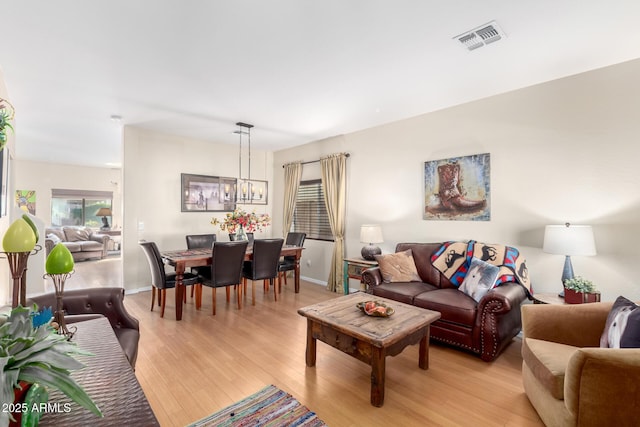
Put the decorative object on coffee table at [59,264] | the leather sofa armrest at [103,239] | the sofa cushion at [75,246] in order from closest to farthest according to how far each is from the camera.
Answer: the decorative object on coffee table at [59,264]
the sofa cushion at [75,246]
the leather sofa armrest at [103,239]

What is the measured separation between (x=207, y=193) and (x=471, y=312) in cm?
481

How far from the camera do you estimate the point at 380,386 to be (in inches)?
80.4

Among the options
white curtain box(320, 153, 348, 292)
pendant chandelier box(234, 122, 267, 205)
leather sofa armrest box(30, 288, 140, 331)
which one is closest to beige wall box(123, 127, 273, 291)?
pendant chandelier box(234, 122, 267, 205)

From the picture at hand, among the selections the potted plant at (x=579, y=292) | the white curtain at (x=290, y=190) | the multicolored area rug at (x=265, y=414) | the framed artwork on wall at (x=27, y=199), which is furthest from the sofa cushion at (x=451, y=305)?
the framed artwork on wall at (x=27, y=199)

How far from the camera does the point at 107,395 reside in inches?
36.3

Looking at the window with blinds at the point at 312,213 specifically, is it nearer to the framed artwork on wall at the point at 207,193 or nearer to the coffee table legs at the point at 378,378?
the framed artwork on wall at the point at 207,193

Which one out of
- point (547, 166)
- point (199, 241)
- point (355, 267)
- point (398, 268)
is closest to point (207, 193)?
point (199, 241)

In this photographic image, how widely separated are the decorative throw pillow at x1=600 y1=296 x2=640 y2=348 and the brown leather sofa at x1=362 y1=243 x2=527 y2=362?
704 mm

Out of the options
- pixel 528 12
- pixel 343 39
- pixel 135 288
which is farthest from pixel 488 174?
pixel 135 288

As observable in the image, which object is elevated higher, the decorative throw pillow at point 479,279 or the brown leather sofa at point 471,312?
the decorative throw pillow at point 479,279

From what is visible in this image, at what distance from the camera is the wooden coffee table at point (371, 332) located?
2.05 m

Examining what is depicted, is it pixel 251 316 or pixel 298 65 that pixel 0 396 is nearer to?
pixel 298 65

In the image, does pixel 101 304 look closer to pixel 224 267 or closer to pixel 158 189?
pixel 224 267

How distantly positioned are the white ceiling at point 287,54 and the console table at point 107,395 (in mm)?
2111
